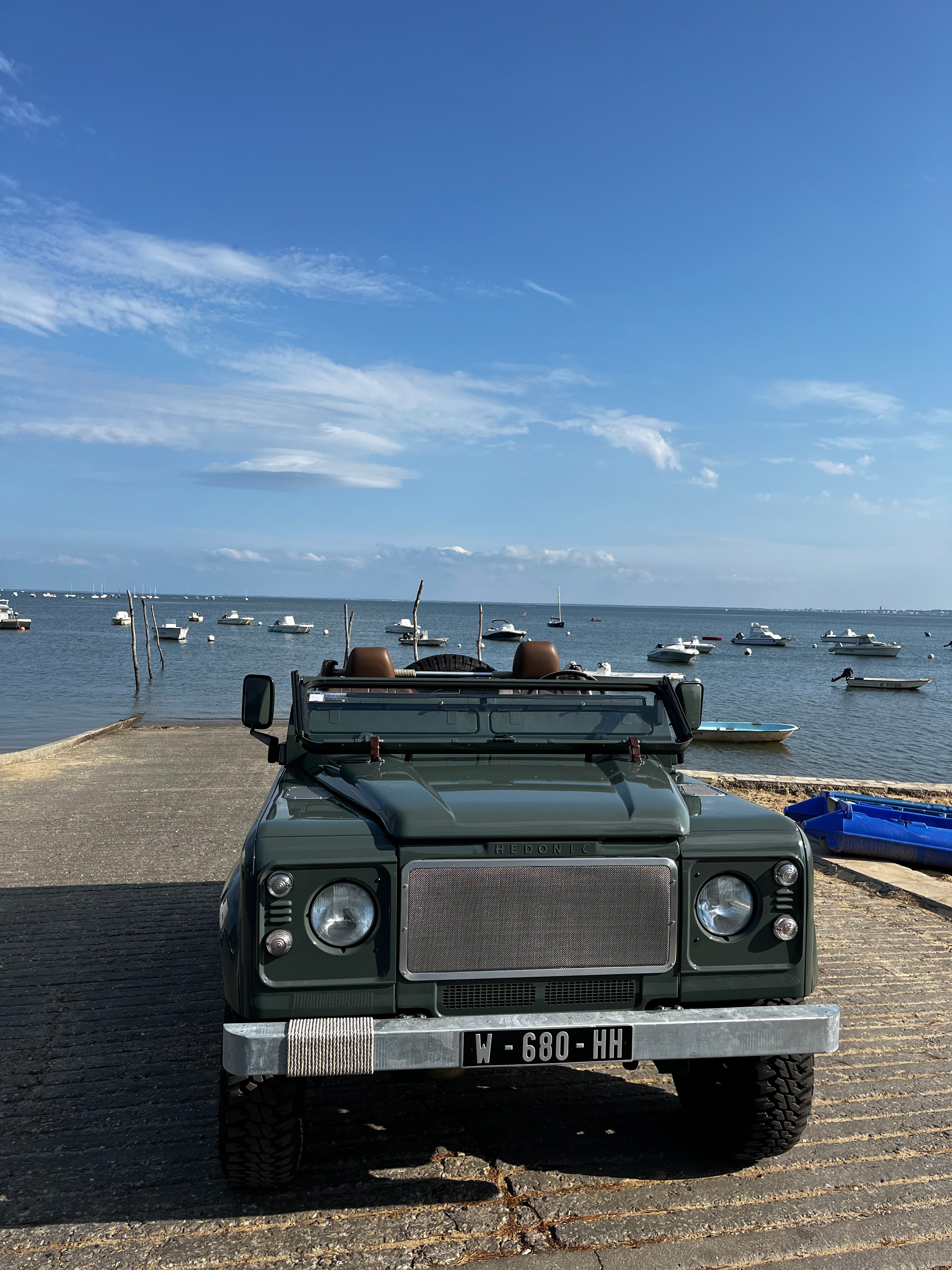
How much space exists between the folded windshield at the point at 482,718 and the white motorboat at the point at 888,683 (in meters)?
52.3

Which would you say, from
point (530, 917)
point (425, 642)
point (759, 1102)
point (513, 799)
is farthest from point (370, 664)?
point (425, 642)

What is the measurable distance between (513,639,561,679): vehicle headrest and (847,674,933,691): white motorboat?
50929mm

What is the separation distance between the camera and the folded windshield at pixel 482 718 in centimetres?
448

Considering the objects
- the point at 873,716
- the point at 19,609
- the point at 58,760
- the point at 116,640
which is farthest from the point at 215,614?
the point at 58,760

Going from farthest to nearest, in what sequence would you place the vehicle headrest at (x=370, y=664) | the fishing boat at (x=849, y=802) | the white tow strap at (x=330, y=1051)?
the fishing boat at (x=849, y=802)
the vehicle headrest at (x=370, y=664)
the white tow strap at (x=330, y=1051)

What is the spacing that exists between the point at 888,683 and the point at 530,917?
56178 millimetres

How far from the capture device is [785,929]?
138 inches

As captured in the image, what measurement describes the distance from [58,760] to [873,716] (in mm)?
35252

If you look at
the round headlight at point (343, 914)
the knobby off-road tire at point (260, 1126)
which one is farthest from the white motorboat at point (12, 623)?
the round headlight at point (343, 914)

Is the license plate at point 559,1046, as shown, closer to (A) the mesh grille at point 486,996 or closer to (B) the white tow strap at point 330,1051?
(A) the mesh grille at point 486,996

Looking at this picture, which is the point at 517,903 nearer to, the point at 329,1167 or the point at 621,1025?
the point at 621,1025

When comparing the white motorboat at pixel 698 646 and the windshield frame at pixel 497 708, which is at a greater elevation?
the windshield frame at pixel 497 708

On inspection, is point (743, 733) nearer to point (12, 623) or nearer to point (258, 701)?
point (258, 701)

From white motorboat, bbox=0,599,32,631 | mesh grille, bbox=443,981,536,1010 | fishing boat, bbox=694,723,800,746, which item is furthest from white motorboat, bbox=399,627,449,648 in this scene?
mesh grille, bbox=443,981,536,1010
